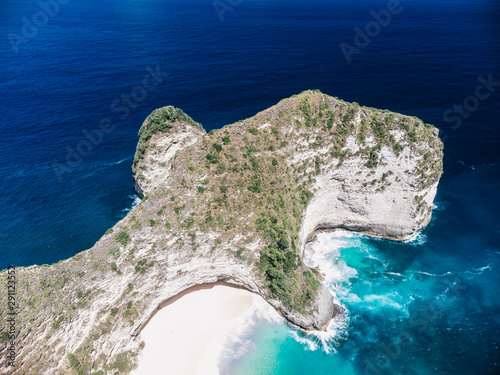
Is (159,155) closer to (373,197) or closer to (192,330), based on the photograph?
Result: (192,330)

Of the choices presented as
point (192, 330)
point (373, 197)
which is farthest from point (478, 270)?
point (192, 330)

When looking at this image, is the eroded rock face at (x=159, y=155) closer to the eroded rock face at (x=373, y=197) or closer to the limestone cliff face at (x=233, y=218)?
the limestone cliff face at (x=233, y=218)

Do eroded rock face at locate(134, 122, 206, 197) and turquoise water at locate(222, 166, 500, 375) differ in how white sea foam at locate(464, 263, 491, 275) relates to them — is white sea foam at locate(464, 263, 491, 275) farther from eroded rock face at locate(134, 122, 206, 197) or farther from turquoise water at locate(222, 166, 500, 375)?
eroded rock face at locate(134, 122, 206, 197)

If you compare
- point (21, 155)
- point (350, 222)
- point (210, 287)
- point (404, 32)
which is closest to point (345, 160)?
point (350, 222)

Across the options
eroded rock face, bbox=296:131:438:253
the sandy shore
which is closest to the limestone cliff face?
eroded rock face, bbox=296:131:438:253

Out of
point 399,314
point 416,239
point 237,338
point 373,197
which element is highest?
point 373,197

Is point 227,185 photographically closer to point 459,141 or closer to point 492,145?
point 459,141

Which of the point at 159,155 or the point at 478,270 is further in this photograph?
the point at 159,155
